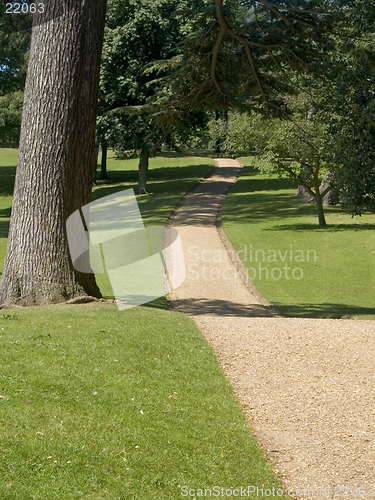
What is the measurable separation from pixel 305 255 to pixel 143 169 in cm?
1918

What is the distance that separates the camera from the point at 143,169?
36531 millimetres

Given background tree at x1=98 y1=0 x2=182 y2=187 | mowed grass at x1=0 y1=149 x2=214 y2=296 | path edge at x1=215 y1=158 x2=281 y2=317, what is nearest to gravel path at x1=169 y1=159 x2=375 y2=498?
path edge at x1=215 y1=158 x2=281 y2=317

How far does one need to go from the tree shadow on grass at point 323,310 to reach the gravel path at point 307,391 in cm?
142

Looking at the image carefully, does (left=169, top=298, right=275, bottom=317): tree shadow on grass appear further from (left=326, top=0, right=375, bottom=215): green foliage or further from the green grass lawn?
the green grass lawn

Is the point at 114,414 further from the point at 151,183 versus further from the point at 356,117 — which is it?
the point at 151,183

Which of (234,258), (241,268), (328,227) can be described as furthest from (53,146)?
(328,227)

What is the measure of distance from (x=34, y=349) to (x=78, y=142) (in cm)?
389

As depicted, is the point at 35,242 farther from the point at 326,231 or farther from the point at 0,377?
the point at 326,231

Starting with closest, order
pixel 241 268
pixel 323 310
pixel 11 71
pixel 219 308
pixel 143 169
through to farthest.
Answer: pixel 219 308, pixel 323 310, pixel 241 268, pixel 11 71, pixel 143 169

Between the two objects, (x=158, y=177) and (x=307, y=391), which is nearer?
(x=307, y=391)

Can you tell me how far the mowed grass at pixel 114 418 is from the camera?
12.9 feet

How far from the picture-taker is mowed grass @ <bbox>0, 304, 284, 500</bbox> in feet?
12.9

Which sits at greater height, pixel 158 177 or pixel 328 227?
pixel 158 177

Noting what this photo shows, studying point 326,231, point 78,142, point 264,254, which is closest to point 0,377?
point 78,142
